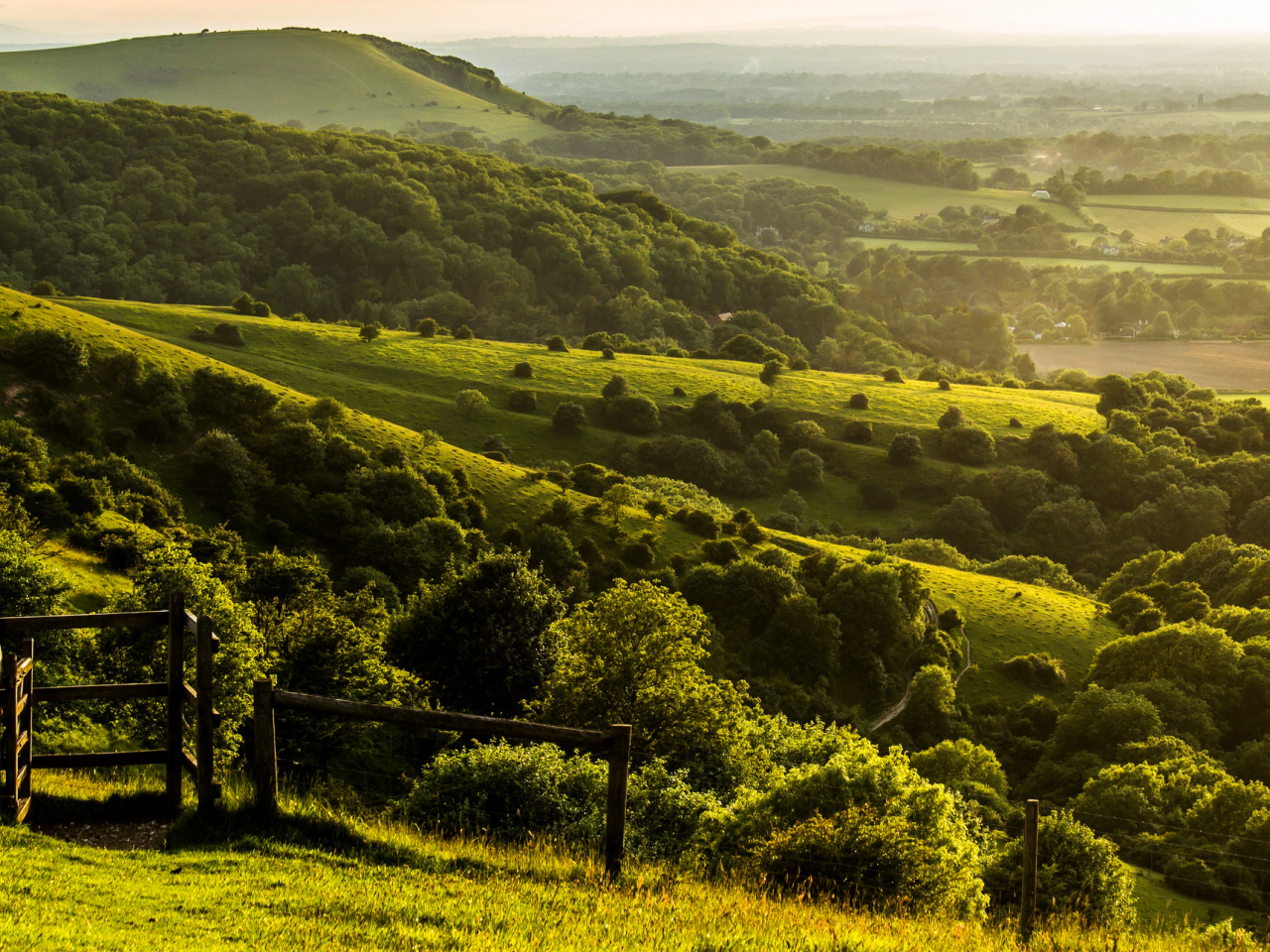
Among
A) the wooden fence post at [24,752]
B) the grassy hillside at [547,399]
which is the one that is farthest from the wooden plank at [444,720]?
the grassy hillside at [547,399]

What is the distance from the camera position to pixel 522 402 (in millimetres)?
119312

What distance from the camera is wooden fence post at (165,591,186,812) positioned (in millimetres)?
12031

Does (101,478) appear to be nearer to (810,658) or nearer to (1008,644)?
(810,658)

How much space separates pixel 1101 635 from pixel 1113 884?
2259 inches

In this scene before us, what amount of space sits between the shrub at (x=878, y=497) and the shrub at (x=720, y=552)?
54312mm

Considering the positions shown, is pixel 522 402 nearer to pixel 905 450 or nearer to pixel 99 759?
pixel 905 450

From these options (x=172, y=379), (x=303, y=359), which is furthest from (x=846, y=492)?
(x=172, y=379)

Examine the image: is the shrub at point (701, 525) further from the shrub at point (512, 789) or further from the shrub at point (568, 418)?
the shrub at point (512, 789)

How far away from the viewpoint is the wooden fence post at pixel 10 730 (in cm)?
1100

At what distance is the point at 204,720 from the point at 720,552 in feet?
216

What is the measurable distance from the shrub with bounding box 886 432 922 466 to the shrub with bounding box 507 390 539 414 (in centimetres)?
4850

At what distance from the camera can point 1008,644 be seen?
78188 millimetres

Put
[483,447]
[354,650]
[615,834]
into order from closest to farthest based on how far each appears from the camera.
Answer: [615,834]
[354,650]
[483,447]

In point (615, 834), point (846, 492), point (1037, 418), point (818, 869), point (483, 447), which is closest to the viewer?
point (615, 834)
